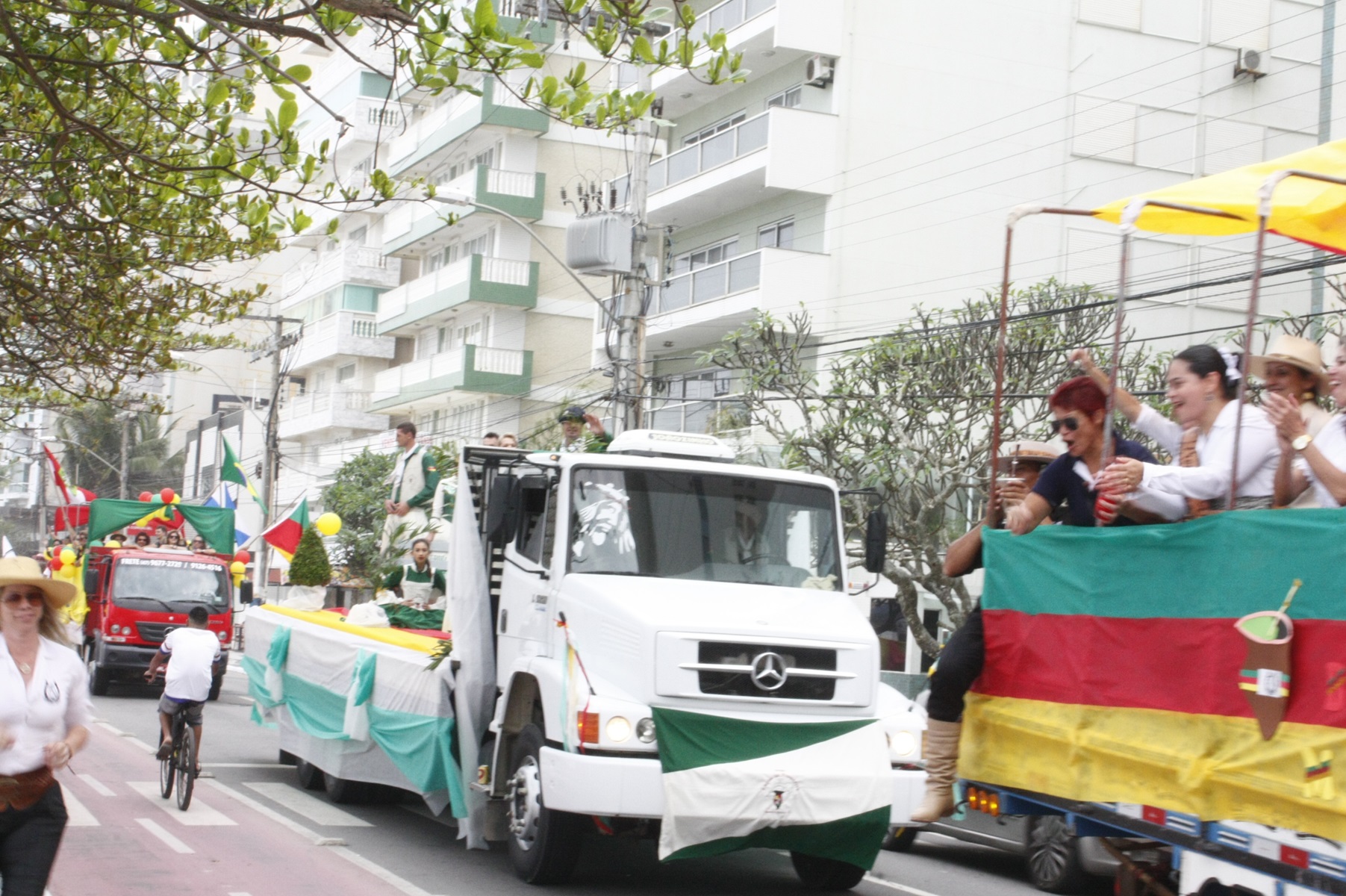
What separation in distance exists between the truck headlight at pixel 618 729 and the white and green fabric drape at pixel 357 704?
239cm

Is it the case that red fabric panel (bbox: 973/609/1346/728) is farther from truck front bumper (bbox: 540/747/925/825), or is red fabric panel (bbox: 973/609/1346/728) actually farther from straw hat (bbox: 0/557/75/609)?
straw hat (bbox: 0/557/75/609)

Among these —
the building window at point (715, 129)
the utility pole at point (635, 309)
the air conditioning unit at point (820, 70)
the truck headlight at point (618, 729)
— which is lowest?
the truck headlight at point (618, 729)

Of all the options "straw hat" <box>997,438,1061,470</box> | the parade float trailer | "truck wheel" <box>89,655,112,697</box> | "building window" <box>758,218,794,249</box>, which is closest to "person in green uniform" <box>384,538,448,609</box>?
the parade float trailer

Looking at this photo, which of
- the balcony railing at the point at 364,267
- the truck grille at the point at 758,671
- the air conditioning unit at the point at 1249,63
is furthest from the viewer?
the balcony railing at the point at 364,267

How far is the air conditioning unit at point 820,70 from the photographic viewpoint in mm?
32094

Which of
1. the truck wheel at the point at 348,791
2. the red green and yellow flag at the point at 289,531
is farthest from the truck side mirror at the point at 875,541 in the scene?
the red green and yellow flag at the point at 289,531

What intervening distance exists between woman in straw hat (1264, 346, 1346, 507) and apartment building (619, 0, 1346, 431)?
24132 millimetres

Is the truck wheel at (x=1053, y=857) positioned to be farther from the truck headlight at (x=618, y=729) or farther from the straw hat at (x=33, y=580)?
the straw hat at (x=33, y=580)

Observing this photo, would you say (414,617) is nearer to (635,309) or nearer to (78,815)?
(78,815)

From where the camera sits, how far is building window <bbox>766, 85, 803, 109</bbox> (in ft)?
108

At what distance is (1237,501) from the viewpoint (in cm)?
612

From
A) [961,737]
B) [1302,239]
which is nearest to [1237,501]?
[1302,239]

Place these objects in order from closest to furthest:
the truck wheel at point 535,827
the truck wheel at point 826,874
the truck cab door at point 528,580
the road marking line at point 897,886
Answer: the truck wheel at point 535,827, the truck cab door at point 528,580, the truck wheel at point 826,874, the road marking line at point 897,886

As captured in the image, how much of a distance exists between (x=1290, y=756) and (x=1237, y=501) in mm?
1295
